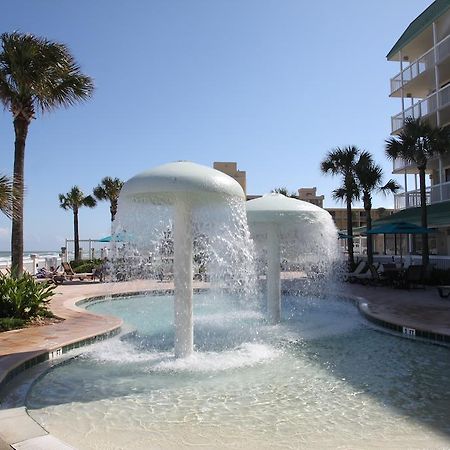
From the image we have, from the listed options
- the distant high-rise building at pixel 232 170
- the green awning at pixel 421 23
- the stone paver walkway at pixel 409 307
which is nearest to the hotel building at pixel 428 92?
the green awning at pixel 421 23

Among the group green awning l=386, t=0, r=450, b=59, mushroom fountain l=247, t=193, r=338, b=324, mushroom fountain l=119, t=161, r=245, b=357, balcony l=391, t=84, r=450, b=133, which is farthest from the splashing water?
green awning l=386, t=0, r=450, b=59

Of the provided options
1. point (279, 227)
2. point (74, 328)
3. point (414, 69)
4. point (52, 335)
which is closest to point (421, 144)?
point (414, 69)

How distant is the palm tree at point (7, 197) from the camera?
9445mm

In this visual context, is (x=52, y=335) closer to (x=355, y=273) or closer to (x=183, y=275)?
(x=183, y=275)

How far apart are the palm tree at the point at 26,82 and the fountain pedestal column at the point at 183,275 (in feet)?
18.1

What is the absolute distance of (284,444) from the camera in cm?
445

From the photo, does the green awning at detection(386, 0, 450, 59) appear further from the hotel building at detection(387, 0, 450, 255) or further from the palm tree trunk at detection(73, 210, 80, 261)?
the palm tree trunk at detection(73, 210, 80, 261)

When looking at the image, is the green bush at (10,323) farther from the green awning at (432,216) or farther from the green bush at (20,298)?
the green awning at (432,216)

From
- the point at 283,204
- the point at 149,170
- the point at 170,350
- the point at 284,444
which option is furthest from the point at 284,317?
the point at 284,444

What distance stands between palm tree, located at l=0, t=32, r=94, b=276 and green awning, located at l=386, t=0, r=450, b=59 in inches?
794

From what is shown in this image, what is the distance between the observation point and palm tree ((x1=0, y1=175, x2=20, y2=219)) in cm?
945

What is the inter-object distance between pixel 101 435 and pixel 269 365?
3.29 m

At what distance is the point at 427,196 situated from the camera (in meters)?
27.4

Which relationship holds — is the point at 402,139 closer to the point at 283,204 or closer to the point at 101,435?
the point at 283,204
